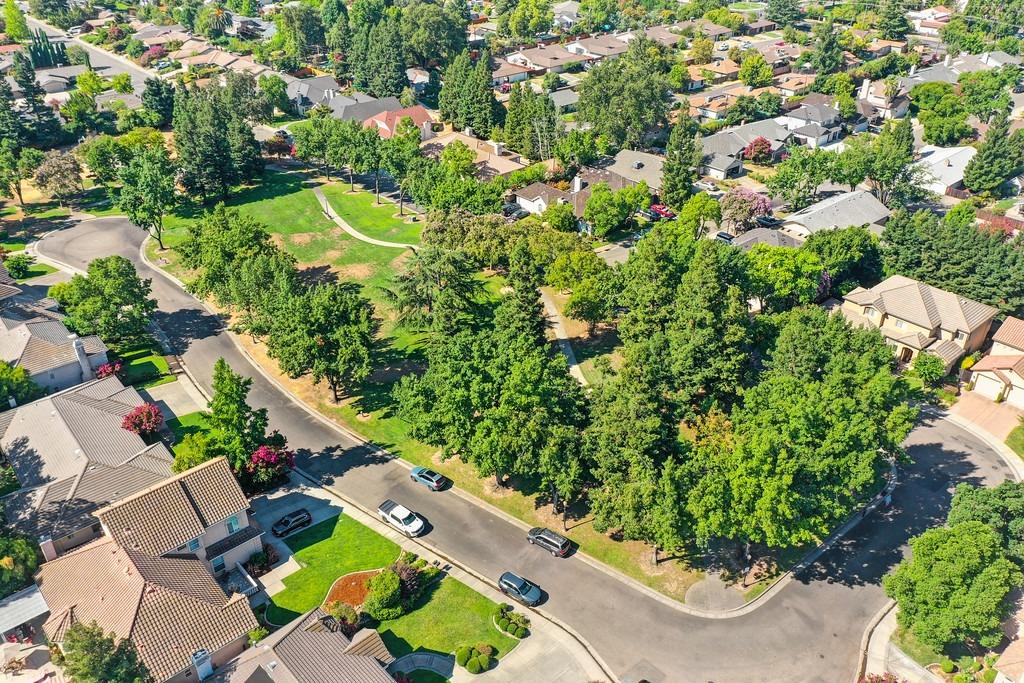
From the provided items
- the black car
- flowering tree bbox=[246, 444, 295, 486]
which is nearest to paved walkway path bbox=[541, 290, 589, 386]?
flowering tree bbox=[246, 444, 295, 486]

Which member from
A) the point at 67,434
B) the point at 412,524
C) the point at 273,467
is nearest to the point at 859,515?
the point at 412,524

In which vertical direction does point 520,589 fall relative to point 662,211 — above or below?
below

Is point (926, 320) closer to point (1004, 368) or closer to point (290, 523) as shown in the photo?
point (1004, 368)

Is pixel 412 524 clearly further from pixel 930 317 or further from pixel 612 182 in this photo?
pixel 612 182

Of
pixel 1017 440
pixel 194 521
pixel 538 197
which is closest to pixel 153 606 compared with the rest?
pixel 194 521

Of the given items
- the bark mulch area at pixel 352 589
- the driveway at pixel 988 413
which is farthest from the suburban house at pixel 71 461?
the driveway at pixel 988 413

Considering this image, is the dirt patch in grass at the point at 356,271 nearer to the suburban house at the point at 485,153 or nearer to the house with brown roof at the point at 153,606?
the suburban house at the point at 485,153
